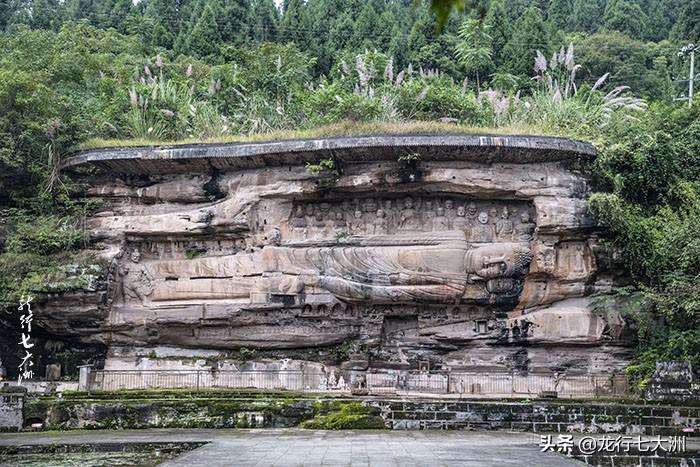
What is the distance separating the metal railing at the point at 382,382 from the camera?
19406 millimetres

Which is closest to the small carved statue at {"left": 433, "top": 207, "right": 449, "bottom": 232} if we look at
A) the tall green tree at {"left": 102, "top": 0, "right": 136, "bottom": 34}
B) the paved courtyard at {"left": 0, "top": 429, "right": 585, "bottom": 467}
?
the paved courtyard at {"left": 0, "top": 429, "right": 585, "bottom": 467}

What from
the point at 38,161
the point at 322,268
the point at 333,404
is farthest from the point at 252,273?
the point at 38,161

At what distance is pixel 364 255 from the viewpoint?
21031 millimetres

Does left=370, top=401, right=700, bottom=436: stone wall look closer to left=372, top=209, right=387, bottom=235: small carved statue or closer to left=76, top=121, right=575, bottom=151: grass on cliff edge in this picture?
left=372, top=209, right=387, bottom=235: small carved statue

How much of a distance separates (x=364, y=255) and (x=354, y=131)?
355 cm

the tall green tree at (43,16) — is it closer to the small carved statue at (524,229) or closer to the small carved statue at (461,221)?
the small carved statue at (461,221)

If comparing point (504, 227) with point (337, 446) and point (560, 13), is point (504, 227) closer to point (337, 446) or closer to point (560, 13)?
point (337, 446)

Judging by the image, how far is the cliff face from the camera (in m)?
20.6

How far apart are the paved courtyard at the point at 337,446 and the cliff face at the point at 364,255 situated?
18.3ft

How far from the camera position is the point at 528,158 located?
20.8 metres

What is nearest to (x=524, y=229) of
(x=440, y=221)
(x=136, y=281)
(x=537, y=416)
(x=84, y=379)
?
(x=440, y=221)

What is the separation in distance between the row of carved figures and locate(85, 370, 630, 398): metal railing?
12.4ft

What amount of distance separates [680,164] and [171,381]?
15.2 metres

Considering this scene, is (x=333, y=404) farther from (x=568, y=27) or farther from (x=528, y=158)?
(x=568, y=27)
